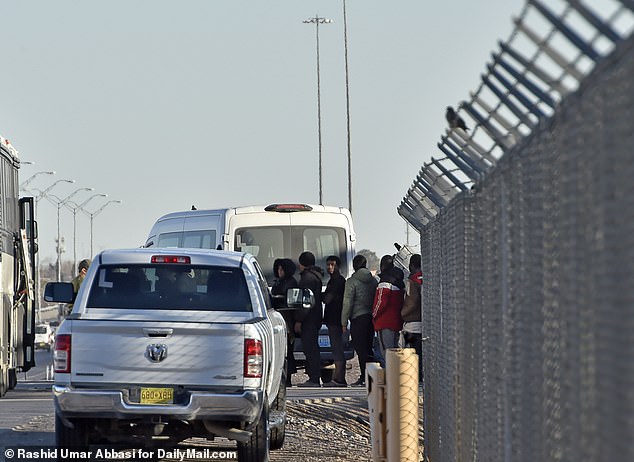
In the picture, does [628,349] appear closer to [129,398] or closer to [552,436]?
[552,436]

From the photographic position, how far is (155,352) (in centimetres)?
1079

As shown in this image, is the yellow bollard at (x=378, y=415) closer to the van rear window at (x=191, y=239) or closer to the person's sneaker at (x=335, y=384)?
the van rear window at (x=191, y=239)

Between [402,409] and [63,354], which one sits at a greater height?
[63,354]

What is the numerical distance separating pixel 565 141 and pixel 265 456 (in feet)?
24.7

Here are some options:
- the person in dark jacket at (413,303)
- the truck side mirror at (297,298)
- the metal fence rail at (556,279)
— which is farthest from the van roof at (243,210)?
the metal fence rail at (556,279)

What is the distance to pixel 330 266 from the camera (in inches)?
813

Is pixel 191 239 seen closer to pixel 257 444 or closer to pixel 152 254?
pixel 152 254

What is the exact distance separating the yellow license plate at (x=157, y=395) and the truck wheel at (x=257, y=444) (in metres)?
0.78

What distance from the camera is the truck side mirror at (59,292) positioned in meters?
12.9

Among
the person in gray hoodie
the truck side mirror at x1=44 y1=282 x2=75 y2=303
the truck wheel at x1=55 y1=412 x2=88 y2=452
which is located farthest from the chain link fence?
the person in gray hoodie

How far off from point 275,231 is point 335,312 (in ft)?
4.78

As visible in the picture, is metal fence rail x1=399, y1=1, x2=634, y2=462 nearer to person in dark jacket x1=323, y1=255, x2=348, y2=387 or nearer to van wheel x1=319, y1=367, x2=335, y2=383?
person in dark jacket x1=323, y1=255, x2=348, y2=387

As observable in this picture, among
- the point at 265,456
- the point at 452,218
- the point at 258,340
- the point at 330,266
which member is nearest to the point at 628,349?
the point at 452,218

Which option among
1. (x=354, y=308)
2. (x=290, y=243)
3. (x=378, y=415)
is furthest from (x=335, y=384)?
(x=378, y=415)
